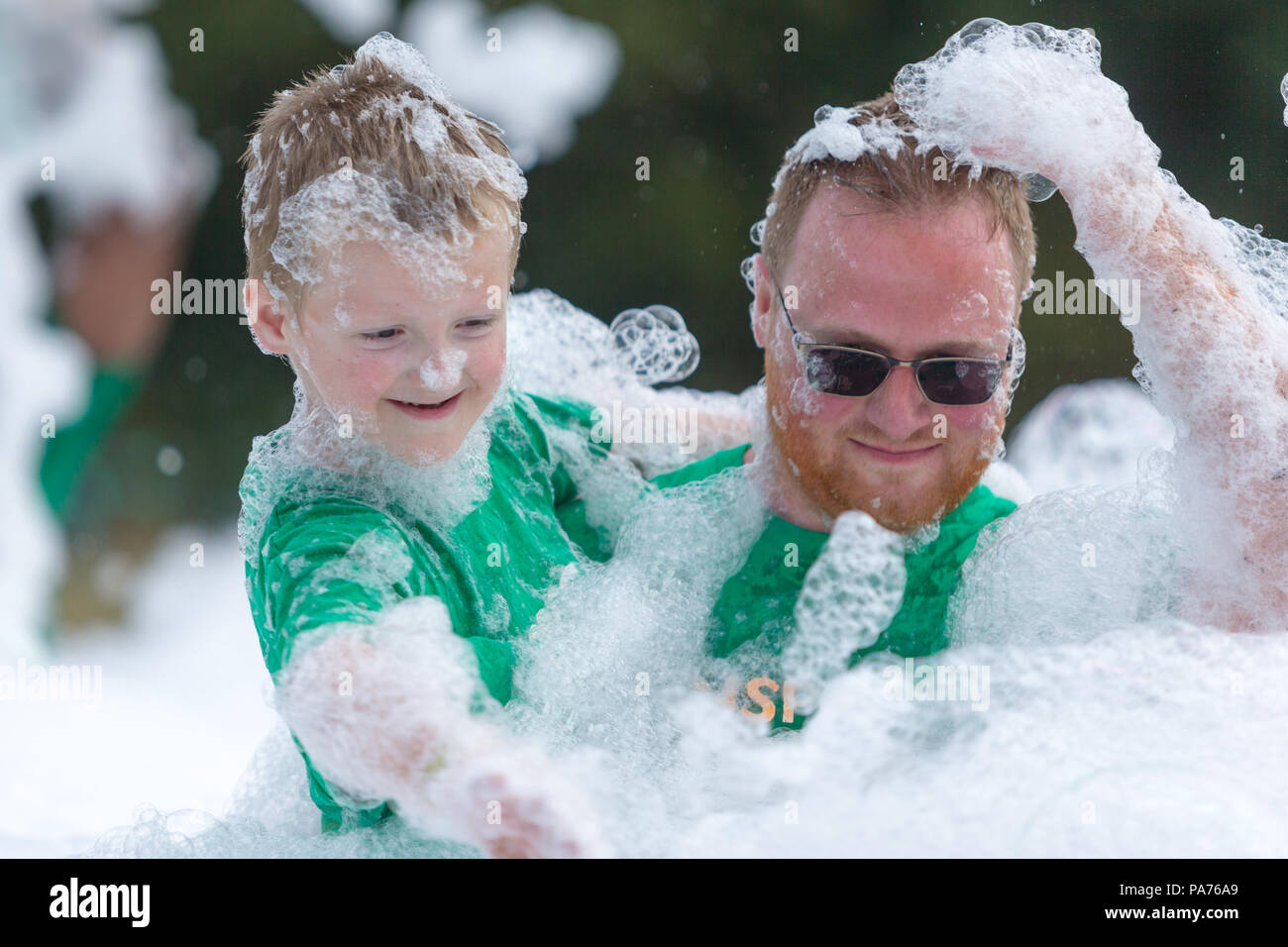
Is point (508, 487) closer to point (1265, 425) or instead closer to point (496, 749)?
point (496, 749)

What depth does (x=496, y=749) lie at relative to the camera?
97 centimetres

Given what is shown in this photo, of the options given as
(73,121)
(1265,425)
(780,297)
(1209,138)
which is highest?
(73,121)

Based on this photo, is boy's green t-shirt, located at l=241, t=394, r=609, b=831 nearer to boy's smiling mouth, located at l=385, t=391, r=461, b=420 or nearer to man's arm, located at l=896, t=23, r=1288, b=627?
boy's smiling mouth, located at l=385, t=391, r=461, b=420

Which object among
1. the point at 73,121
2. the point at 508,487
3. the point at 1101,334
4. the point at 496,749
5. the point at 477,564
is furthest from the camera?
the point at 73,121

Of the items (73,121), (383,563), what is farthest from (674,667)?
(73,121)

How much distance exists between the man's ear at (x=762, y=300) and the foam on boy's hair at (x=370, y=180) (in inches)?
13.4

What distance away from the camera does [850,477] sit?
4.50 feet

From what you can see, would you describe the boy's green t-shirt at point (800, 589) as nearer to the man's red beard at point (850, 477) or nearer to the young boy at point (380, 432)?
the man's red beard at point (850, 477)

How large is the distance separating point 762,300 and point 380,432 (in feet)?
1.76

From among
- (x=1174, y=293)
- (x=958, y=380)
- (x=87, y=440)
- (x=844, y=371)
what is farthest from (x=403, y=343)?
(x=87, y=440)

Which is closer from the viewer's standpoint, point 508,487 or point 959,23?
point 508,487

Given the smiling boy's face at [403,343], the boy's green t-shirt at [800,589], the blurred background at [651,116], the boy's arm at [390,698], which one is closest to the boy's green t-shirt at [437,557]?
the boy's arm at [390,698]

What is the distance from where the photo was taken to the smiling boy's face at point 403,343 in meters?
1.18
